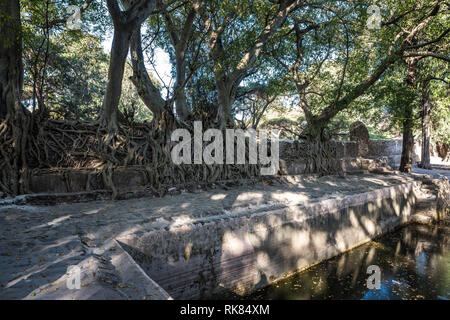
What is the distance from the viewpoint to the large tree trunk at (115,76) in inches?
197

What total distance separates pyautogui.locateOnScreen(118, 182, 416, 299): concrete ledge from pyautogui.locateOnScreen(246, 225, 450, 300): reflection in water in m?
0.19

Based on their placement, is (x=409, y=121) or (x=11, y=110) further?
A: (x=409, y=121)

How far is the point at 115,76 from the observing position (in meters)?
5.36

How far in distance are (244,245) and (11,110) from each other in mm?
4469

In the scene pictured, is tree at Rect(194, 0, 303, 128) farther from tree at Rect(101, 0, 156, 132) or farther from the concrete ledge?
the concrete ledge

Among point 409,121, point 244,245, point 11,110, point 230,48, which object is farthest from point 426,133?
point 11,110

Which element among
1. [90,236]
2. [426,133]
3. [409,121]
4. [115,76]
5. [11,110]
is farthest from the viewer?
[426,133]

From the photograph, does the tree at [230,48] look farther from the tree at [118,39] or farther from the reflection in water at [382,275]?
the reflection in water at [382,275]

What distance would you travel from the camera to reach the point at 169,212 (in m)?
3.99

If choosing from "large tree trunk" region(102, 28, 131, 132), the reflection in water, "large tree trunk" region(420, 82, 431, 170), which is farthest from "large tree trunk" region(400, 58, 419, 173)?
"large tree trunk" region(102, 28, 131, 132)

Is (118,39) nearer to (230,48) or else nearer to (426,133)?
(230,48)

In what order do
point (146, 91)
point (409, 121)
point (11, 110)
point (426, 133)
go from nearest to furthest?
point (11, 110), point (146, 91), point (409, 121), point (426, 133)

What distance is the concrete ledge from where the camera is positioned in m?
3.06
